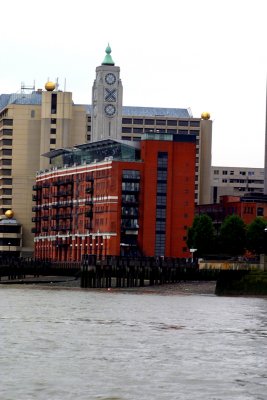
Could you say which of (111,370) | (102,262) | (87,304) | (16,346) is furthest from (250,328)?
(102,262)

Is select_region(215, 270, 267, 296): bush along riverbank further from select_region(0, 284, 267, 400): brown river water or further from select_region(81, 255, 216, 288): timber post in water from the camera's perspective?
select_region(81, 255, 216, 288): timber post in water

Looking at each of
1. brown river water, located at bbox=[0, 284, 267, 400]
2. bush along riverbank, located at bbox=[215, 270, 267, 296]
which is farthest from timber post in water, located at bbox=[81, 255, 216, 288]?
brown river water, located at bbox=[0, 284, 267, 400]

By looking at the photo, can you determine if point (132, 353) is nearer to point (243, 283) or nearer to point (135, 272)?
point (243, 283)

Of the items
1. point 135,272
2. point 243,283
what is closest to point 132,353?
point 243,283

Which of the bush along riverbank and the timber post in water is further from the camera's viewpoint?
the timber post in water

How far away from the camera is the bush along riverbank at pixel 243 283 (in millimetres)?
135125

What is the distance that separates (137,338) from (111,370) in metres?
15.9

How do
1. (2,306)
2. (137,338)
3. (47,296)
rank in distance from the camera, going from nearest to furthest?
1. (137,338)
2. (2,306)
3. (47,296)

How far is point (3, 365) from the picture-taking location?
196ft

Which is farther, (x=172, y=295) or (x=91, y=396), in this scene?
(x=172, y=295)

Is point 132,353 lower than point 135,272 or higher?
lower

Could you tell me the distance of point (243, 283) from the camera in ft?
449

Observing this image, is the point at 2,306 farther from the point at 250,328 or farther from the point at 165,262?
the point at 165,262

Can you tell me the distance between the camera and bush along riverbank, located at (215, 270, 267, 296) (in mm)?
135125
